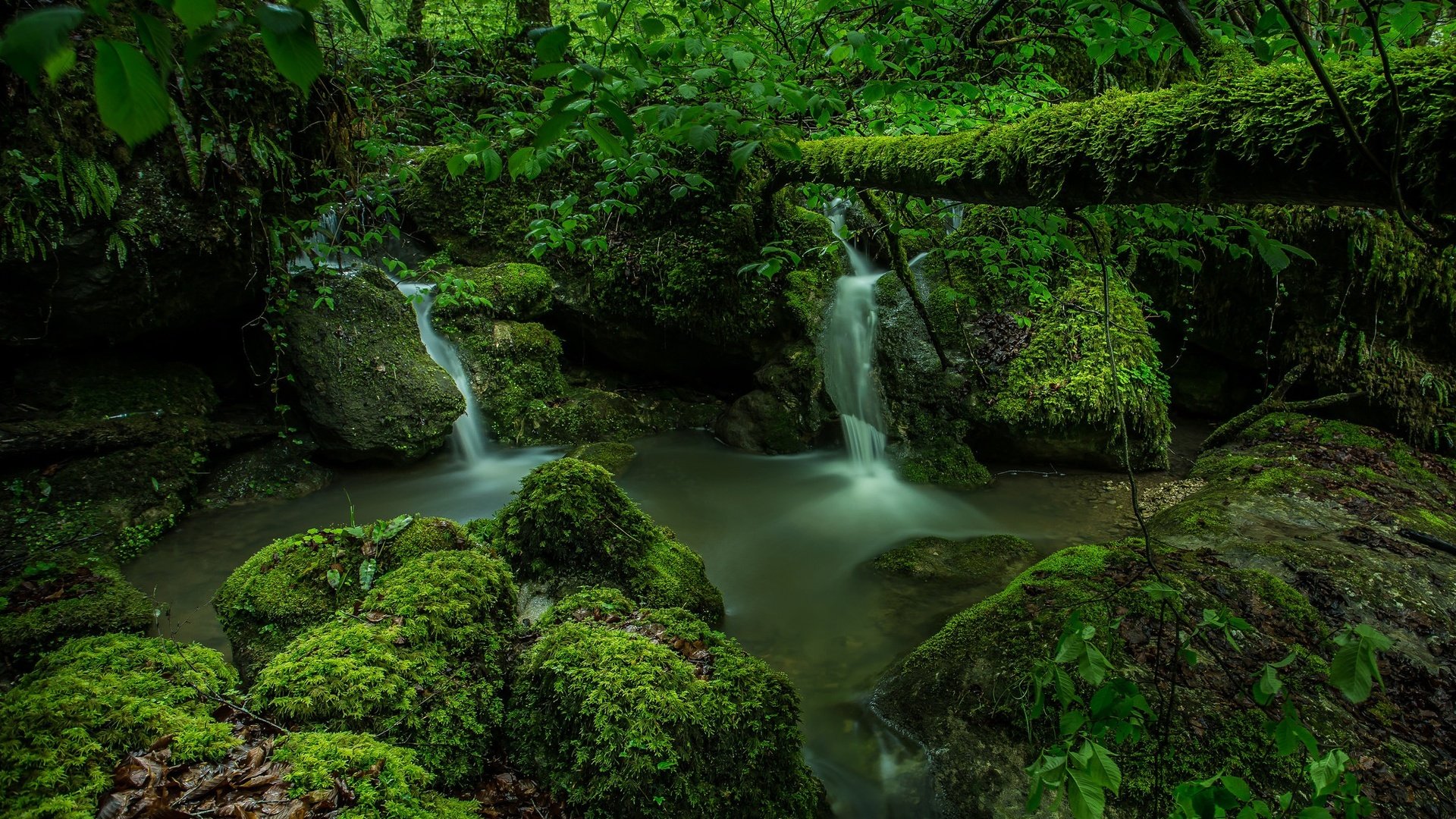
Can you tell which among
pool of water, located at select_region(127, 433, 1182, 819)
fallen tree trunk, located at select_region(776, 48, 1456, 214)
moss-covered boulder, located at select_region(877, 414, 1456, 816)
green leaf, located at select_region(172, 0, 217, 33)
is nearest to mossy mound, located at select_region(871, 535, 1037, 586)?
pool of water, located at select_region(127, 433, 1182, 819)

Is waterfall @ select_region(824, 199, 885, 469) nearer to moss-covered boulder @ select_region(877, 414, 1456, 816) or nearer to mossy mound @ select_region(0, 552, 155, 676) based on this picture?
moss-covered boulder @ select_region(877, 414, 1456, 816)

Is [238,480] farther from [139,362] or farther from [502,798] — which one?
[502,798]

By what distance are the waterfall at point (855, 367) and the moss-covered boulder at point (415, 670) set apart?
5302 mm

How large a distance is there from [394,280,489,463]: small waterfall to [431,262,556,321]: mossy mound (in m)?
0.19

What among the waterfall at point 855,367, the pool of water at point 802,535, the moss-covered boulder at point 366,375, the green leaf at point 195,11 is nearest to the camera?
the green leaf at point 195,11

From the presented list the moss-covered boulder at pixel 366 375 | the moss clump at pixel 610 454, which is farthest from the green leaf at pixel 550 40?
the moss-covered boulder at pixel 366 375

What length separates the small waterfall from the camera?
7.17m

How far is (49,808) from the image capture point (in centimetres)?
151

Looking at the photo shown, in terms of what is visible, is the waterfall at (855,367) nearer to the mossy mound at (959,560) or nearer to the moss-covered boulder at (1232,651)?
the mossy mound at (959,560)

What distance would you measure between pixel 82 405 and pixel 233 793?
5.95 m

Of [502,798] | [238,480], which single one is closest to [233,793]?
[502,798]

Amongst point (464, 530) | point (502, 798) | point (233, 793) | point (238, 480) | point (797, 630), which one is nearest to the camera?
point (233, 793)

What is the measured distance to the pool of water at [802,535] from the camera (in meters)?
3.46

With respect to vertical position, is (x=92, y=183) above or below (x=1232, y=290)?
above
